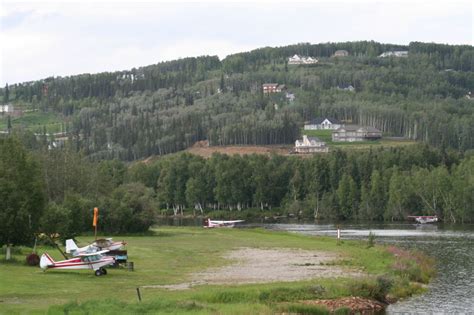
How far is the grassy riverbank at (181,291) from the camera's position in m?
41.9

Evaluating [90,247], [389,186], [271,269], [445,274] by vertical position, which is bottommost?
[389,186]

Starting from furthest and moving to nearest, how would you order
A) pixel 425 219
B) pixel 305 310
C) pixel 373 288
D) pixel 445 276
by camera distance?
pixel 425 219, pixel 445 276, pixel 373 288, pixel 305 310

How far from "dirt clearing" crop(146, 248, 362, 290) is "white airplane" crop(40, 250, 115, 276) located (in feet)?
19.7

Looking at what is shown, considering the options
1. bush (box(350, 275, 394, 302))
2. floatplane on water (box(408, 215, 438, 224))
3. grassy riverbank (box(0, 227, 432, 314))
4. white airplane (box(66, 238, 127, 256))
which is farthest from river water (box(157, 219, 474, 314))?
floatplane on water (box(408, 215, 438, 224))

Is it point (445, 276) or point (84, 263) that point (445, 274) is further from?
point (84, 263)

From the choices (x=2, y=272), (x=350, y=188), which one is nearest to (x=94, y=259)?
(x=2, y=272)

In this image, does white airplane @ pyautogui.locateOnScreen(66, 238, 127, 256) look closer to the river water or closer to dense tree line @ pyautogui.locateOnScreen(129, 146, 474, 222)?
the river water

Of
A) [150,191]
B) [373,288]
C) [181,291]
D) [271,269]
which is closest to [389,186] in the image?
[150,191]

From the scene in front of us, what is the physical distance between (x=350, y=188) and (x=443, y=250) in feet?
323

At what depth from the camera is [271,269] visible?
63.5m

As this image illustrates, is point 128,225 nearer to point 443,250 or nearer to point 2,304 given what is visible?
point 443,250

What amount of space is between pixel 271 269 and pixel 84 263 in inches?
571

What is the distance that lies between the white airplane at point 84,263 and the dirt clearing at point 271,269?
236 inches

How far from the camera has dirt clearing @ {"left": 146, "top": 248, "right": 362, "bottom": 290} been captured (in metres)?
56.2
